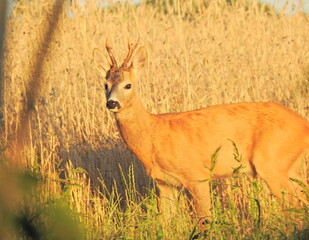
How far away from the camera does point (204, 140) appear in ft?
19.6

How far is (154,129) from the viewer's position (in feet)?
19.2

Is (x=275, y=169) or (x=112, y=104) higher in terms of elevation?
(x=112, y=104)

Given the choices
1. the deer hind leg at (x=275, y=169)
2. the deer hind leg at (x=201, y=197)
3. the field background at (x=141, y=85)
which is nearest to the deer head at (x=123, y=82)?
the field background at (x=141, y=85)

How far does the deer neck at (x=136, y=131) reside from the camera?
5770mm

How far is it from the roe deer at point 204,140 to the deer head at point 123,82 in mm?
10

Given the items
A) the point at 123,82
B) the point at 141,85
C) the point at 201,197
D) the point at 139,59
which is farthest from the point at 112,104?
the point at 141,85

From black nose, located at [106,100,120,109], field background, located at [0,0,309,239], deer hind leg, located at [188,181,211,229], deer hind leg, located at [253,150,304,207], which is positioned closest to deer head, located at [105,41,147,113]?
black nose, located at [106,100,120,109]

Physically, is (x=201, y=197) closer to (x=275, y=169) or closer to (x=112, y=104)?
(x=275, y=169)

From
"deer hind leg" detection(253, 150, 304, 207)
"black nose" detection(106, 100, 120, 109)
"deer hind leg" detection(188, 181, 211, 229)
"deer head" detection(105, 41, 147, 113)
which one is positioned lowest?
"deer hind leg" detection(188, 181, 211, 229)

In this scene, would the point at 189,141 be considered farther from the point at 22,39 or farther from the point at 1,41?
the point at 1,41

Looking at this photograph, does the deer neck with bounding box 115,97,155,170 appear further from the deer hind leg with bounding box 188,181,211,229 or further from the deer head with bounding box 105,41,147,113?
the deer hind leg with bounding box 188,181,211,229

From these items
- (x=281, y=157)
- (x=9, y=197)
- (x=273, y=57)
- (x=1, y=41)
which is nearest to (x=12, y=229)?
(x=9, y=197)

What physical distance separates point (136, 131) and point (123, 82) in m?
0.52

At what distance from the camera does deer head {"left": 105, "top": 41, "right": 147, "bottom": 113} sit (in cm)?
555
